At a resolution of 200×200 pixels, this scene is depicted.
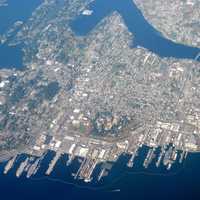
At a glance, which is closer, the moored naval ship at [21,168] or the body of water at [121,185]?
the body of water at [121,185]

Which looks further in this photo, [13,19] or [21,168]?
[13,19]

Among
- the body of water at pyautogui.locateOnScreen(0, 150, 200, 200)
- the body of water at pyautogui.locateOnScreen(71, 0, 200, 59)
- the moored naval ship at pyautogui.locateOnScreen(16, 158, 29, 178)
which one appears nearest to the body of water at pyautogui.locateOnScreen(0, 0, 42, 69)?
the body of water at pyautogui.locateOnScreen(71, 0, 200, 59)

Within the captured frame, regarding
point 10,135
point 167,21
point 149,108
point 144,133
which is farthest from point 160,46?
point 10,135

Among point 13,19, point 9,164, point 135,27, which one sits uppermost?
point 13,19

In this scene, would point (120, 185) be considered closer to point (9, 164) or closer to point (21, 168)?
point (21, 168)

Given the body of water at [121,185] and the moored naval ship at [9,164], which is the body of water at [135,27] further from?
the moored naval ship at [9,164]

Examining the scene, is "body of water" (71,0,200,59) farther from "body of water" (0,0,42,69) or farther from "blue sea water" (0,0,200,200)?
"blue sea water" (0,0,200,200)

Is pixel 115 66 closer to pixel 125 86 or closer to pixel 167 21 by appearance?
pixel 125 86

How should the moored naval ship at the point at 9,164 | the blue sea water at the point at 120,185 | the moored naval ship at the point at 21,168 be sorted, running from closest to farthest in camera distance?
the blue sea water at the point at 120,185
the moored naval ship at the point at 21,168
the moored naval ship at the point at 9,164

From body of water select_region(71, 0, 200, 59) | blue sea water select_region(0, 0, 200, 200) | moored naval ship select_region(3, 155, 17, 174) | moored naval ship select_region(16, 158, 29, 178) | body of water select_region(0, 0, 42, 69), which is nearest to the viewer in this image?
blue sea water select_region(0, 0, 200, 200)

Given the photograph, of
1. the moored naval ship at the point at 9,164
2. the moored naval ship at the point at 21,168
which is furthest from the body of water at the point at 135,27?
the moored naval ship at the point at 9,164

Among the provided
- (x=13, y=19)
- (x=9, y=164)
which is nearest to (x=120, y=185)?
(x=9, y=164)
